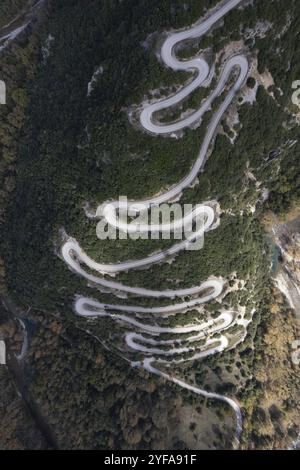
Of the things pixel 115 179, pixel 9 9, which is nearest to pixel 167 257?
pixel 115 179

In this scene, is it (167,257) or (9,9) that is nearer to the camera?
(167,257)

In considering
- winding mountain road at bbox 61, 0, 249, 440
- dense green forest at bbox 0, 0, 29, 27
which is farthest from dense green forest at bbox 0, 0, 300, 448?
winding mountain road at bbox 61, 0, 249, 440

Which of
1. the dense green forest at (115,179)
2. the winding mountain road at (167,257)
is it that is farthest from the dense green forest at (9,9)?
the winding mountain road at (167,257)

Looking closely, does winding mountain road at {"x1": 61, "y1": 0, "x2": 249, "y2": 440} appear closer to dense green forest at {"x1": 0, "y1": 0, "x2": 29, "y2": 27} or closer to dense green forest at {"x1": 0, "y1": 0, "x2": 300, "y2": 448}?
dense green forest at {"x1": 0, "y1": 0, "x2": 300, "y2": 448}

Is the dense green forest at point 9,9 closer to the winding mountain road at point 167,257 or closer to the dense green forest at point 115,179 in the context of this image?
the dense green forest at point 115,179

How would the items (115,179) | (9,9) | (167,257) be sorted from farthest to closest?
(9,9) → (167,257) → (115,179)

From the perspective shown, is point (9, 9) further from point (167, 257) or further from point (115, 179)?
point (167, 257)
